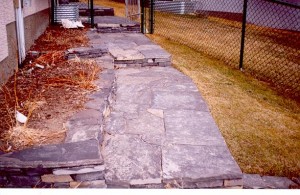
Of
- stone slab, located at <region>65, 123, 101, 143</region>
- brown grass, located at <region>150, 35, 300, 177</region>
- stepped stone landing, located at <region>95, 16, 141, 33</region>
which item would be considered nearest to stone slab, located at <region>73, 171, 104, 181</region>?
stone slab, located at <region>65, 123, 101, 143</region>

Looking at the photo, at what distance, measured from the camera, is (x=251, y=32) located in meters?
11.2

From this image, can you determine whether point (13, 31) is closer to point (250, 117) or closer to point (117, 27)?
point (250, 117)

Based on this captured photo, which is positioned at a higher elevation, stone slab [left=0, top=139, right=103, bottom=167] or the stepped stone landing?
the stepped stone landing

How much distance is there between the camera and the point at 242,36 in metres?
6.14

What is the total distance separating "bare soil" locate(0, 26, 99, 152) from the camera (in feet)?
9.29

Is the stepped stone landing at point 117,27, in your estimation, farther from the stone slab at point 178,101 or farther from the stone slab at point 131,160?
the stone slab at point 131,160

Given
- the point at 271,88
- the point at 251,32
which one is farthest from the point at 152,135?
the point at 251,32

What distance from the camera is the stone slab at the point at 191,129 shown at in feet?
10.4

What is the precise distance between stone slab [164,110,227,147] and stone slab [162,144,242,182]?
0.12 meters

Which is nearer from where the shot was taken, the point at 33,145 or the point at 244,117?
the point at 33,145

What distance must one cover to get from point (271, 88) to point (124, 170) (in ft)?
12.9

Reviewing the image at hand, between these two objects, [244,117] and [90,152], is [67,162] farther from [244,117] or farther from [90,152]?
[244,117]

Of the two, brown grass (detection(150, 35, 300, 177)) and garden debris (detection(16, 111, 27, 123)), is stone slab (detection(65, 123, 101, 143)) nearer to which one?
garden debris (detection(16, 111, 27, 123))

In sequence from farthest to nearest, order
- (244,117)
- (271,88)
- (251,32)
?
1. (251,32)
2. (271,88)
3. (244,117)
